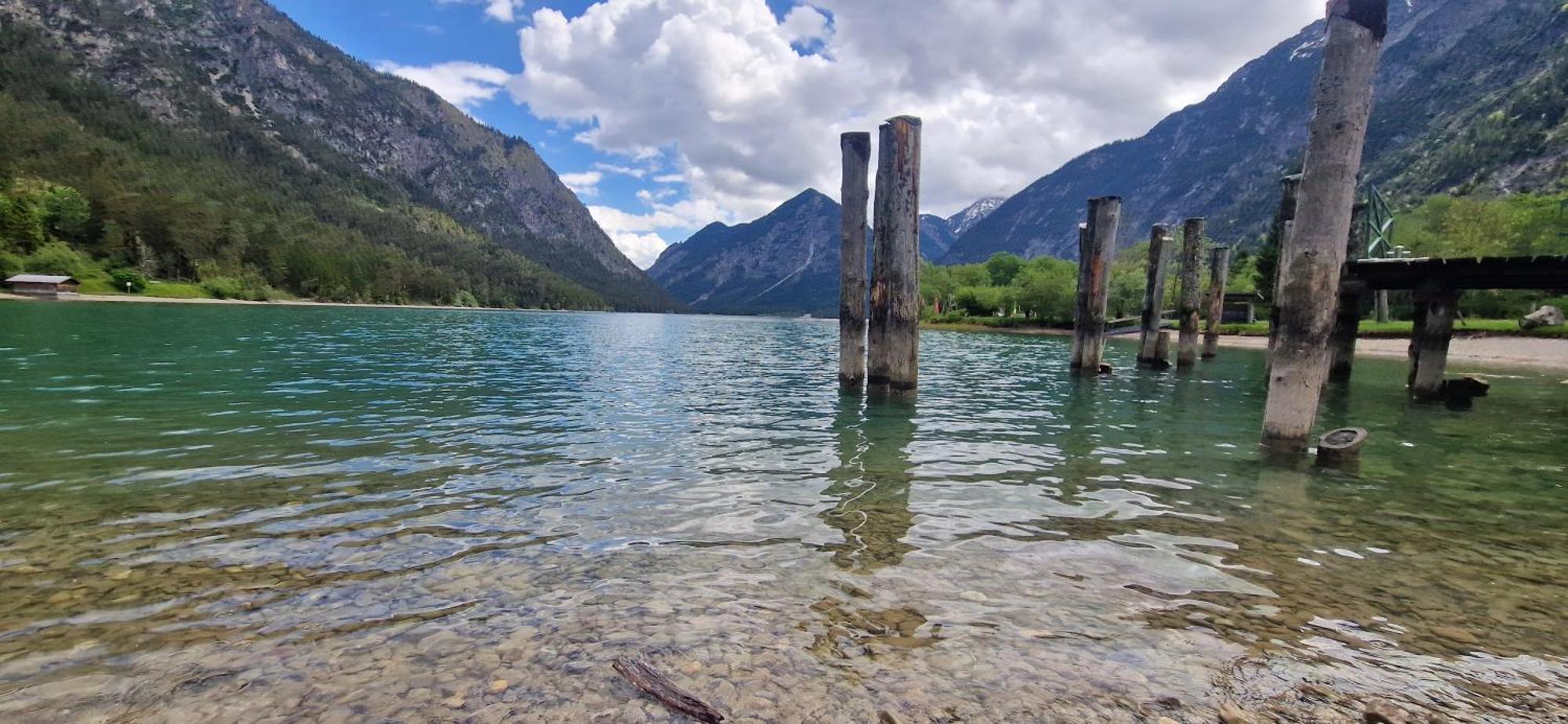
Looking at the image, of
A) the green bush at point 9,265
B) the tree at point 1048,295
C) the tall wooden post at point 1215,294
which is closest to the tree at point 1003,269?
the tree at point 1048,295

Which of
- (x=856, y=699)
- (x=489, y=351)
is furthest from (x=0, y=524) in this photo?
(x=489, y=351)

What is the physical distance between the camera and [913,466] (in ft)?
35.9

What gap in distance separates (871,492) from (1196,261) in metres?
28.4

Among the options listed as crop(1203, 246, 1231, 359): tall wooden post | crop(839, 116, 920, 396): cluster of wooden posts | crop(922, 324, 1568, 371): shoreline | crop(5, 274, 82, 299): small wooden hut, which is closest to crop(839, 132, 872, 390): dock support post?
crop(839, 116, 920, 396): cluster of wooden posts

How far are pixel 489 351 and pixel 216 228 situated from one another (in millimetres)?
125831

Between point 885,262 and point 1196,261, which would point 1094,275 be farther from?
point 885,262

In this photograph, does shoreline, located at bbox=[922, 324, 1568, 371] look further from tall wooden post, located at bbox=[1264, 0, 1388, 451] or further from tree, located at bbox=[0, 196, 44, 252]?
tree, located at bbox=[0, 196, 44, 252]

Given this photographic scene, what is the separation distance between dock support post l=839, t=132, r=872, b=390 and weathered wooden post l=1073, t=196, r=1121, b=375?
996 cm

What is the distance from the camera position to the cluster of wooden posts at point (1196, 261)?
10070 millimetres

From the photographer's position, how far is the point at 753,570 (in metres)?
6.29

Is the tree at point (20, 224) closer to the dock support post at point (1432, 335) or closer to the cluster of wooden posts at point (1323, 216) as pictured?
the cluster of wooden posts at point (1323, 216)

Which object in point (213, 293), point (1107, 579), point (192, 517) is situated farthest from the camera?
point (213, 293)

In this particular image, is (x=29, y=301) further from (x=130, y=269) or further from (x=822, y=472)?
(x=822, y=472)

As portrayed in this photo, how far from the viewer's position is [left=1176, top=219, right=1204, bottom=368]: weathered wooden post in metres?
30.1
